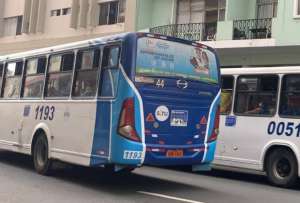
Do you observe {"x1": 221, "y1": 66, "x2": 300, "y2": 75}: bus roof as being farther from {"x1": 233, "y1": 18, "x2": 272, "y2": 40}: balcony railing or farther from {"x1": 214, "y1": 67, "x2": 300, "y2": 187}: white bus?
{"x1": 233, "y1": 18, "x2": 272, "y2": 40}: balcony railing

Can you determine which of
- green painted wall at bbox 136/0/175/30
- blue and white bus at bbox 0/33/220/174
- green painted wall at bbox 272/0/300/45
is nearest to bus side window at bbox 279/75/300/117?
blue and white bus at bbox 0/33/220/174

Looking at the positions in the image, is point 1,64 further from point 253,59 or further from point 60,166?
point 253,59

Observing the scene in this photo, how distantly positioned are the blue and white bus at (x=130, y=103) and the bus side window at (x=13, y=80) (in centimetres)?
166

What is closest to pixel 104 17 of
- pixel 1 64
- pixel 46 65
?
pixel 1 64

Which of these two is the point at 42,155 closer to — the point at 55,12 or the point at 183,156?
the point at 183,156

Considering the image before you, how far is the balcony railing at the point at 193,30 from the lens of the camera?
1042 inches

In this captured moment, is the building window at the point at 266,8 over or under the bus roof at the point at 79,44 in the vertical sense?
over

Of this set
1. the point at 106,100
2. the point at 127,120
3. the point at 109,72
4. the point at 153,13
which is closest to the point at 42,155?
the point at 106,100

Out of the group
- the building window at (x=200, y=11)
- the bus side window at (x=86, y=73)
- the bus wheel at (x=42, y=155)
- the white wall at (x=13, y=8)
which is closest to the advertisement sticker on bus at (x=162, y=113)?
the bus side window at (x=86, y=73)

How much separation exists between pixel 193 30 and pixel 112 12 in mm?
6679

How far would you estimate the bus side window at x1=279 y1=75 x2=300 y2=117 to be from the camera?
12.7 m

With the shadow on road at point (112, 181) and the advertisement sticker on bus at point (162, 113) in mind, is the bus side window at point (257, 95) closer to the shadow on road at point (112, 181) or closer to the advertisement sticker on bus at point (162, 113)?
the shadow on road at point (112, 181)

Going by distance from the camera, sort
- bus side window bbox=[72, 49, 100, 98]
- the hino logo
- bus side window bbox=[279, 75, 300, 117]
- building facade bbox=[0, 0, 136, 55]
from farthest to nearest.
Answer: building facade bbox=[0, 0, 136, 55], bus side window bbox=[279, 75, 300, 117], bus side window bbox=[72, 49, 100, 98], the hino logo

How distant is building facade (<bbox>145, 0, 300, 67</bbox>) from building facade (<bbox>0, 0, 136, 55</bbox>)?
258 cm
